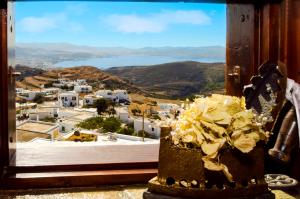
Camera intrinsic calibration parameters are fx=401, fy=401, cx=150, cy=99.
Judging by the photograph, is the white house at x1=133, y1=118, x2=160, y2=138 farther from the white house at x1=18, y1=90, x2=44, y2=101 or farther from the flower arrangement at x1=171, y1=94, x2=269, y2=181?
the flower arrangement at x1=171, y1=94, x2=269, y2=181

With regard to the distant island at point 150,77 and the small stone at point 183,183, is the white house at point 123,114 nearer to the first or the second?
the distant island at point 150,77

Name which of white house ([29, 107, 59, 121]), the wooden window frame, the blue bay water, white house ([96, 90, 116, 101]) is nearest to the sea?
the blue bay water

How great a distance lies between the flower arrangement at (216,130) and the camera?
3.61ft

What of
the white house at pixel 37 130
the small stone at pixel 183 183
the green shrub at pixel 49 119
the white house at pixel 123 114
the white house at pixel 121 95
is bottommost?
the white house at pixel 37 130

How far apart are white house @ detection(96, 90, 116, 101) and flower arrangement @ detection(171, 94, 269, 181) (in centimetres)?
177

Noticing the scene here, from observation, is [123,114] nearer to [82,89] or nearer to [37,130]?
[82,89]

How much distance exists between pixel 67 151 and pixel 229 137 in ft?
5.52

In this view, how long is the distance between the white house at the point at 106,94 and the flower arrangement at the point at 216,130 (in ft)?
5.81

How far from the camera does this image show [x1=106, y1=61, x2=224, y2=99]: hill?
296cm

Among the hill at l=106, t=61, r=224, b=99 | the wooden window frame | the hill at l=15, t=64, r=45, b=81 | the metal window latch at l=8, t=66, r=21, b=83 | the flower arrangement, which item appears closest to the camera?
the flower arrangement

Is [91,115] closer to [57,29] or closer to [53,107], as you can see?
[53,107]

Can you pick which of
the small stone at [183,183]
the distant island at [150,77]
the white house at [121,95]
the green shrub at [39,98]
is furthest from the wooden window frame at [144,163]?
the small stone at [183,183]

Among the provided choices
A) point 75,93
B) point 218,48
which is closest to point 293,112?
point 218,48

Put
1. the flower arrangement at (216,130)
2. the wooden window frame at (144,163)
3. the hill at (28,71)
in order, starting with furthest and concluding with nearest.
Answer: the hill at (28,71) → the wooden window frame at (144,163) → the flower arrangement at (216,130)
